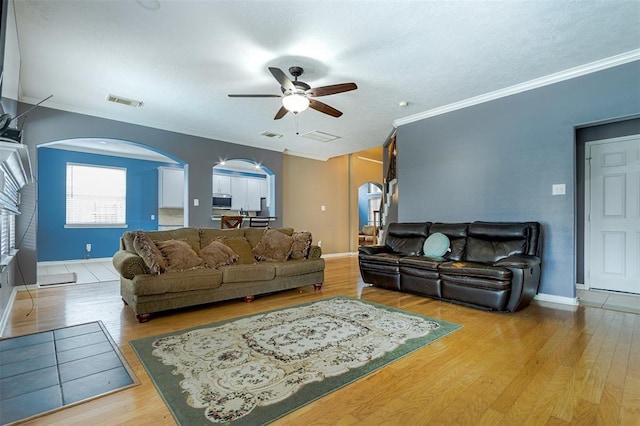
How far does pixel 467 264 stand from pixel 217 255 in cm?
302

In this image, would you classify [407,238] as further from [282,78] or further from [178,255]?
[178,255]

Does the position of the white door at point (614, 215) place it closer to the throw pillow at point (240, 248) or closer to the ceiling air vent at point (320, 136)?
the ceiling air vent at point (320, 136)

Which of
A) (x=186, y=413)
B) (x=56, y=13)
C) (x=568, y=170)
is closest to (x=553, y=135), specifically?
(x=568, y=170)

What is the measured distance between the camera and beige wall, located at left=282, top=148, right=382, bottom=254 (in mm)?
7598

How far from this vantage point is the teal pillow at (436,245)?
4.11 meters

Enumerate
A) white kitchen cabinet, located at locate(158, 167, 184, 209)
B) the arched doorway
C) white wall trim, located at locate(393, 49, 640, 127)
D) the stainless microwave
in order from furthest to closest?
the arched doorway < the stainless microwave < white kitchen cabinet, located at locate(158, 167, 184, 209) < white wall trim, located at locate(393, 49, 640, 127)

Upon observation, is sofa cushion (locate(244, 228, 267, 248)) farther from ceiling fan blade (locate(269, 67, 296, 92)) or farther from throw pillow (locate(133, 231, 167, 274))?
ceiling fan blade (locate(269, 67, 296, 92))

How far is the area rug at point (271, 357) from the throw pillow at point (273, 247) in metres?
1.15

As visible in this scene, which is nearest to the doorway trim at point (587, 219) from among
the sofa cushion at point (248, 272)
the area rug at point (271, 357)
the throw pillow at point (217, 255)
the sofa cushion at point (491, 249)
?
the sofa cushion at point (491, 249)

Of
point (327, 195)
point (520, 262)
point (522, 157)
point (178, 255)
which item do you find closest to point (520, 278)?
point (520, 262)

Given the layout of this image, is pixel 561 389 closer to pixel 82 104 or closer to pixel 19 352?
pixel 19 352

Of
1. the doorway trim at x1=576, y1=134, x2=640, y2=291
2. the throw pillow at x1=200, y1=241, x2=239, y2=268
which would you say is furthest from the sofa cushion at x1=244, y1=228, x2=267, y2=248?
the doorway trim at x1=576, y1=134, x2=640, y2=291

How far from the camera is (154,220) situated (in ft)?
25.7

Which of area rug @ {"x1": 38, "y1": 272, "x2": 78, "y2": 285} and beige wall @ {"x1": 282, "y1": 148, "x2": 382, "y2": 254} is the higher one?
beige wall @ {"x1": 282, "y1": 148, "x2": 382, "y2": 254}
